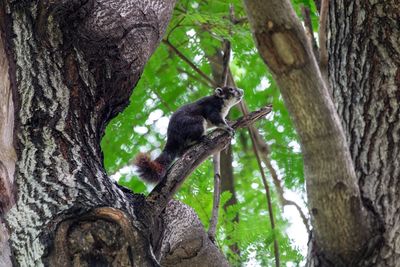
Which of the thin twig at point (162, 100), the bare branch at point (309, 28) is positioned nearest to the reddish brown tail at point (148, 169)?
the bare branch at point (309, 28)

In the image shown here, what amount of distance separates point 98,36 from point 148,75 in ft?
10.4

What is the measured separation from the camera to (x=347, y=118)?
14.2 ft

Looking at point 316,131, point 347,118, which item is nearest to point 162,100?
point 347,118

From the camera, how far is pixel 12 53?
409 cm

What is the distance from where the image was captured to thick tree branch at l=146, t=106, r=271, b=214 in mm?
Answer: 3881

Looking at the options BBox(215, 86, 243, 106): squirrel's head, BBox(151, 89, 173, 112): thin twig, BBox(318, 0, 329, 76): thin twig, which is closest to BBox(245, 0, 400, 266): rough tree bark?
BBox(318, 0, 329, 76): thin twig

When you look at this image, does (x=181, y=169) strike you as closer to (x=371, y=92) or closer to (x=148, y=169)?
(x=371, y=92)

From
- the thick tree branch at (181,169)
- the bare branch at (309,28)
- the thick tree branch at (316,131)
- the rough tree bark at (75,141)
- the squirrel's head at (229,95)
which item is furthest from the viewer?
the squirrel's head at (229,95)

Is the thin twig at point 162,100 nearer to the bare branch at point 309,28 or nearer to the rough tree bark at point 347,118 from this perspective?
the bare branch at point 309,28

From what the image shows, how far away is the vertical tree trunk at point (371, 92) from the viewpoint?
12.9ft

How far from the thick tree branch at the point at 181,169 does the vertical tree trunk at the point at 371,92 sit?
0.76 m

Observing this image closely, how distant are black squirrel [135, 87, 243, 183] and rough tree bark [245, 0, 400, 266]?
1.70 metres

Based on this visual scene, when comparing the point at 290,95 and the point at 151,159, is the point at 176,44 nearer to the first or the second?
the point at 151,159

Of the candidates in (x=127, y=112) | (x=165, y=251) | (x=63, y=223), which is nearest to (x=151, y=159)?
(x=127, y=112)
